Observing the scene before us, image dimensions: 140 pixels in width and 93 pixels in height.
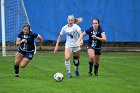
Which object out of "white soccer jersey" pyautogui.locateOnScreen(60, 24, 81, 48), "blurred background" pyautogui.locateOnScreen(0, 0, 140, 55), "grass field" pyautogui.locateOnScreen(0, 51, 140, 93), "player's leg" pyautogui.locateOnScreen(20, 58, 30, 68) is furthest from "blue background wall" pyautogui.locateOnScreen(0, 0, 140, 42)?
"player's leg" pyautogui.locateOnScreen(20, 58, 30, 68)

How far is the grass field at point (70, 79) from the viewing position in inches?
505

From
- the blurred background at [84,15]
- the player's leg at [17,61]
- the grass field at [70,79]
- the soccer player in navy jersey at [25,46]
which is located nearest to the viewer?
the grass field at [70,79]

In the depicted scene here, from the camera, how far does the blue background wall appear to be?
88.9 ft

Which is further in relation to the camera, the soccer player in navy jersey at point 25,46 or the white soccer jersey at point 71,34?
the white soccer jersey at point 71,34

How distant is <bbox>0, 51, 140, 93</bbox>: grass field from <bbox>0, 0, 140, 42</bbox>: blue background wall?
4.52 metres

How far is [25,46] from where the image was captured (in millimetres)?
15672

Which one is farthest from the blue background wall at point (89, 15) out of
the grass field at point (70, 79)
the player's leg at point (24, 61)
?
the player's leg at point (24, 61)

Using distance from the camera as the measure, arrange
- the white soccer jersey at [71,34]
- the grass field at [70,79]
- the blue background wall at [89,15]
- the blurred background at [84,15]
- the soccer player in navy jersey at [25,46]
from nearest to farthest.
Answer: the grass field at [70,79] < the soccer player in navy jersey at [25,46] < the white soccer jersey at [71,34] < the blurred background at [84,15] < the blue background wall at [89,15]

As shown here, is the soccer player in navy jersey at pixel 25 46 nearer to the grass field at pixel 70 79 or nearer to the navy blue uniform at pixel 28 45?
the navy blue uniform at pixel 28 45

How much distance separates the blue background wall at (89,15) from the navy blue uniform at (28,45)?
11.2m

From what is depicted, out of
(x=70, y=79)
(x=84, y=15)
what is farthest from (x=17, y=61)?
(x=84, y=15)

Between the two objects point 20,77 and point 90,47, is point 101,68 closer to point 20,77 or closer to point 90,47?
point 90,47

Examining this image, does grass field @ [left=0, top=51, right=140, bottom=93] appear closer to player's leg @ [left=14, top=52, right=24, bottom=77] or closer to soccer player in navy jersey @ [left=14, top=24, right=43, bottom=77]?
player's leg @ [left=14, top=52, right=24, bottom=77]

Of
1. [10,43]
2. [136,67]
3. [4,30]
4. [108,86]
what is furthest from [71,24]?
[10,43]
